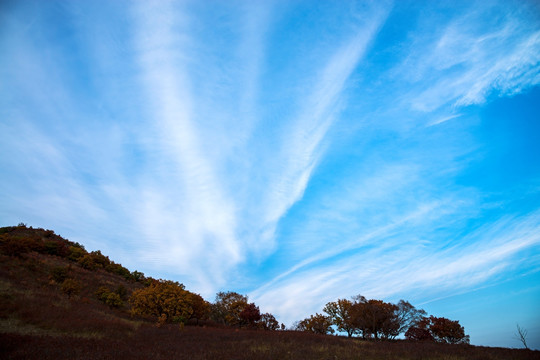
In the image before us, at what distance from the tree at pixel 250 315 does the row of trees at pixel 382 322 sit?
15.1 m

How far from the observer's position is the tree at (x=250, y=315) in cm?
4516

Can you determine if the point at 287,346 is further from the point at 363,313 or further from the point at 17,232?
the point at 17,232

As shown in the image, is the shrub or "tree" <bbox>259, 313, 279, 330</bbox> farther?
"tree" <bbox>259, 313, 279, 330</bbox>

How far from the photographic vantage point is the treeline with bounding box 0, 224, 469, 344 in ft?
104

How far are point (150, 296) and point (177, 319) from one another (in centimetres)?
429

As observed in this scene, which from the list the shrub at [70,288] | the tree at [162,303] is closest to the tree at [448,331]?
the tree at [162,303]

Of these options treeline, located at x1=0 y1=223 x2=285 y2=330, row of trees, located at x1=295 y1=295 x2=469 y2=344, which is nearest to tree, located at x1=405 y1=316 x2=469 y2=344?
row of trees, located at x1=295 y1=295 x2=469 y2=344

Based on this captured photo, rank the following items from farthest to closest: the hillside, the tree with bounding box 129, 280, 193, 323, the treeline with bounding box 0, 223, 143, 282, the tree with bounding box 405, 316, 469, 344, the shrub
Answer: the tree with bounding box 405, 316, 469, 344
the treeline with bounding box 0, 223, 143, 282
the tree with bounding box 129, 280, 193, 323
the shrub
the hillside

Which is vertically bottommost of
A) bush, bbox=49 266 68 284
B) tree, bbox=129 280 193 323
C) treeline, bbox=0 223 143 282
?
tree, bbox=129 280 193 323

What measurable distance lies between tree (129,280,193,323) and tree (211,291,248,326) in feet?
57.2

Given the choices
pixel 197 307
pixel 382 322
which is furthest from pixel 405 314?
pixel 197 307

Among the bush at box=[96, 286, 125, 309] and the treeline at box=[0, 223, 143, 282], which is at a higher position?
the treeline at box=[0, 223, 143, 282]

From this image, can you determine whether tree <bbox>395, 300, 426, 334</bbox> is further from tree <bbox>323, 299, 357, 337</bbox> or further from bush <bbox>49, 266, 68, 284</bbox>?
bush <bbox>49, 266, 68, 284</bbox>

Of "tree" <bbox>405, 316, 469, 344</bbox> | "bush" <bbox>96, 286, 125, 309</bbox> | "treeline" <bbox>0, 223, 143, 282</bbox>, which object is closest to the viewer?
"bush" <bbox>96, 286, 125, 309</bbox>
